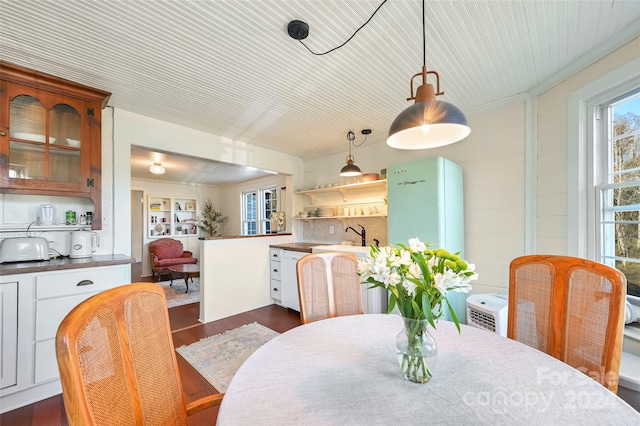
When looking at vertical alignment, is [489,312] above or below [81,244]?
below

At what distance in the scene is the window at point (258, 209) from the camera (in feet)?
19.4

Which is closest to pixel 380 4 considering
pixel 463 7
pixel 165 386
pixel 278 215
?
pixel 463 7

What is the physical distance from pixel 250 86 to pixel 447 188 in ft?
6.82

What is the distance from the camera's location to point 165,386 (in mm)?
891

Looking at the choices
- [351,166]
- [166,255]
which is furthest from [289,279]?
[166,255]

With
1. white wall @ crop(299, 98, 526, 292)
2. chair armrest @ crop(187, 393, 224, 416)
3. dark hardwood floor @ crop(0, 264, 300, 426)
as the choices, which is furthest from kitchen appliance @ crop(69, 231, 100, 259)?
white wall @ crop(299, 98, 526, 292)

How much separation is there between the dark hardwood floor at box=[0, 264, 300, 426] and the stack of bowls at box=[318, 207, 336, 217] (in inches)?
59.9

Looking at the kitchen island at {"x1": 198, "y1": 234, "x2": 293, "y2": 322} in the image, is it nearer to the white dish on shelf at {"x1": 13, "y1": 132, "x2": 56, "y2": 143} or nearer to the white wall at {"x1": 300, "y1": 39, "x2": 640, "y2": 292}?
the white dish on shelf at {"x1": 13, "y1": 132, "x2": 56, "y2": 143}

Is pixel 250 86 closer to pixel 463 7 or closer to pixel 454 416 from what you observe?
pixel 463 7

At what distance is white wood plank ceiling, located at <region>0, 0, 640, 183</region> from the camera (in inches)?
59.4

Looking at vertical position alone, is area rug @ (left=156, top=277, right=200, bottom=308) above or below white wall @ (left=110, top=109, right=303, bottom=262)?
below

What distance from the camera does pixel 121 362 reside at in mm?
739

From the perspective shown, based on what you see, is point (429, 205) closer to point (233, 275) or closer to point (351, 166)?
point (351, 166)

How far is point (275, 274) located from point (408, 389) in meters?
3.30
